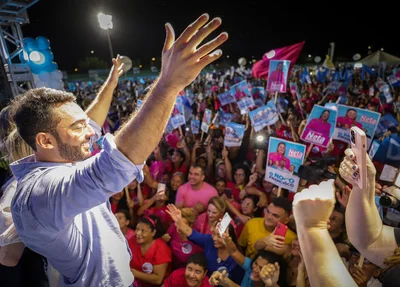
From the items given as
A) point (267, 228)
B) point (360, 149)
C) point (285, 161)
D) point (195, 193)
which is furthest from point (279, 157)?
point (360, 149)

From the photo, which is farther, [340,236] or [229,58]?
[229,58]

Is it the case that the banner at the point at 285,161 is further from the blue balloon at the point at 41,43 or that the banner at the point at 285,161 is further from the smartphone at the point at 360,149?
the blue balloon at the point at 41,43

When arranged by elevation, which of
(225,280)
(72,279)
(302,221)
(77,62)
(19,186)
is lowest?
(225,280)

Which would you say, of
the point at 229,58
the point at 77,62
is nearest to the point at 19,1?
the point at 77,62

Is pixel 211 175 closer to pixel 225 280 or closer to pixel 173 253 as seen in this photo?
pixel 173 253

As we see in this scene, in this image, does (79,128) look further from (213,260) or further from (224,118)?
(224,118)

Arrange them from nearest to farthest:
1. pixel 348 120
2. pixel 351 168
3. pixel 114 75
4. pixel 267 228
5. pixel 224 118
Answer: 1. pixel 351 168
2. pixel 114 75
3. pixel 267 228
4. pixel 348 120
5. pixel 224 118

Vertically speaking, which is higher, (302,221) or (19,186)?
(19,186)

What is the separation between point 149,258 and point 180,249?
0.38m

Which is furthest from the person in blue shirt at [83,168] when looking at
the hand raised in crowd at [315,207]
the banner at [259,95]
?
the banner at [259,95]

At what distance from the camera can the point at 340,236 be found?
2.94 m

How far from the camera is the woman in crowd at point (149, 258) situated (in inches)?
118

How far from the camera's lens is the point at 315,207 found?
46.3 inches

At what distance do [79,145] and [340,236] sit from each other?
2830 mm
